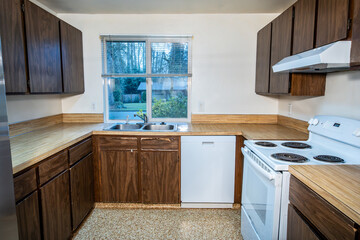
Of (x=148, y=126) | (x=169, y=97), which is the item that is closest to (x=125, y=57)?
(x=169, y=97)

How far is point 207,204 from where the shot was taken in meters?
2.61

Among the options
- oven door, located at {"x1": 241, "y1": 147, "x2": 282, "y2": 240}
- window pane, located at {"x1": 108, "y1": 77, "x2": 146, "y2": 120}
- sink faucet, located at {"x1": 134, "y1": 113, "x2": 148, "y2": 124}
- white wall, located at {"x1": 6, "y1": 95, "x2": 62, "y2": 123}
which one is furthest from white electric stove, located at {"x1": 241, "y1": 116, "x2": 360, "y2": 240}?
white wall, located at {"x1": 6, "y1": 95, "x2": 62, "y2": 123}

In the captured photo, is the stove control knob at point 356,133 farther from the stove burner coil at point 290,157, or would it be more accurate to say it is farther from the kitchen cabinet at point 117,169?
the kitchen cabinet at point 117,169

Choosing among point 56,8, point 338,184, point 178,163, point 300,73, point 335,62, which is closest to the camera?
point 338,184

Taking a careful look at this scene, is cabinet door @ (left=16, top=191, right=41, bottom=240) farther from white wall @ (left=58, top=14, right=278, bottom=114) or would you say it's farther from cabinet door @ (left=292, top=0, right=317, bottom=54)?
cabinet door @ (left=292, top=0, right=317, bottom=54)

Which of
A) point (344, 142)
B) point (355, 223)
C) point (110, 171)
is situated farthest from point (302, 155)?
point (110, 171)

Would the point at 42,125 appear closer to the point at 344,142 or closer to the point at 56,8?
the point at 56,8

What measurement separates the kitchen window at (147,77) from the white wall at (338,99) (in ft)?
4.75

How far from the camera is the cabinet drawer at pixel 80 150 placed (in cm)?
203

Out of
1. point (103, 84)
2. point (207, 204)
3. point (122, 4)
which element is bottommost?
point (207, 204)

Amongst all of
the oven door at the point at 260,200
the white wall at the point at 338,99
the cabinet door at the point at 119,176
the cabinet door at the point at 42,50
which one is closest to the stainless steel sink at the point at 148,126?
the cabinet door at the point at 119,176

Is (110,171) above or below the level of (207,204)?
above

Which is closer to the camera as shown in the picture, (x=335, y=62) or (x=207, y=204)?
(x=335, y=62)

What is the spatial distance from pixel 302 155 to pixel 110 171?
194cm
